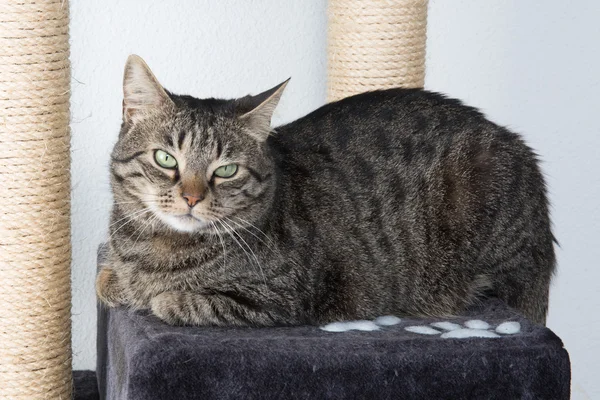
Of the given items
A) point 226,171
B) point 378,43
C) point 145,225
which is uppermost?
point 378,43

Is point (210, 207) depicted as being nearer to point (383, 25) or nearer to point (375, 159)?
point (375, 159)

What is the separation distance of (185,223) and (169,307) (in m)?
0.17

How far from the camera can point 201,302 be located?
1734mm

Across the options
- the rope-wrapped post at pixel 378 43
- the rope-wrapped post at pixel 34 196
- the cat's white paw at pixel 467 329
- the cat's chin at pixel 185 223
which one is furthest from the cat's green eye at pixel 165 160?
the rope-wrapped post at pixel 378 43

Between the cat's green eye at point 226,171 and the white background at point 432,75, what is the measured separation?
0.93m

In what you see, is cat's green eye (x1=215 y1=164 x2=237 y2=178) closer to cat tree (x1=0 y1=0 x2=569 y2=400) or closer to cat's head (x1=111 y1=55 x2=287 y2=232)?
cat's head (x1=111 y1=55 x2=287 y2=232)

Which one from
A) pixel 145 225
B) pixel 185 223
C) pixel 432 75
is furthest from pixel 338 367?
pixel 432 75

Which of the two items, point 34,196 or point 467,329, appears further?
point 34,196

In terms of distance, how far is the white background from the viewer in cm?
261

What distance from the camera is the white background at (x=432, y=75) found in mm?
2605

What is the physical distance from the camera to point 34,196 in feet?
6.53

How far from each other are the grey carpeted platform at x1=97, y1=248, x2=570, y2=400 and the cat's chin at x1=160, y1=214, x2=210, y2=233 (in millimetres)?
222

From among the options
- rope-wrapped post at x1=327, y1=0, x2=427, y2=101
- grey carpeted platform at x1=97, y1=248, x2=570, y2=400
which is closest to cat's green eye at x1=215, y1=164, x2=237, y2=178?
grey carpeted platform at x1=97, y1=248, x2=570, y2=400

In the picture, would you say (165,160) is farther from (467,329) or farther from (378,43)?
(378,43)
